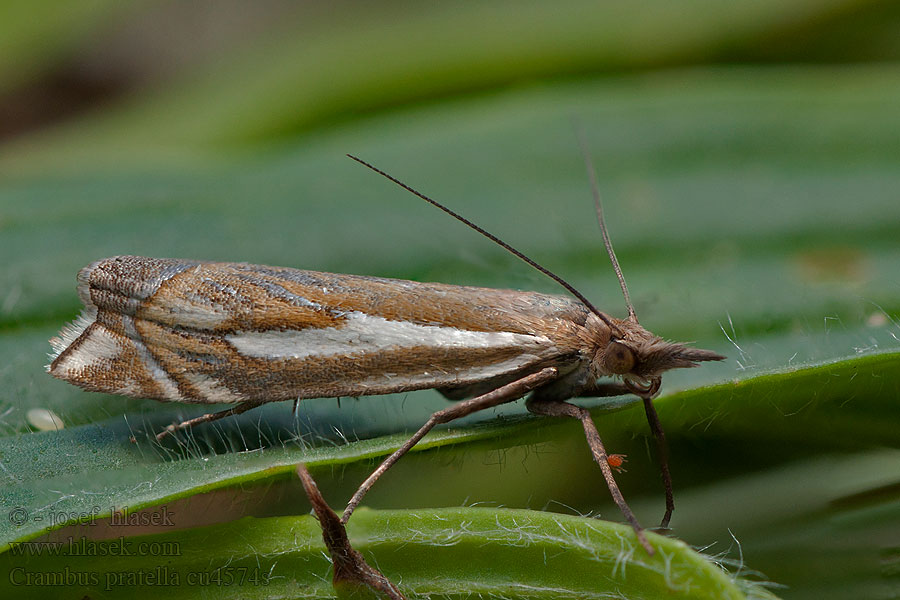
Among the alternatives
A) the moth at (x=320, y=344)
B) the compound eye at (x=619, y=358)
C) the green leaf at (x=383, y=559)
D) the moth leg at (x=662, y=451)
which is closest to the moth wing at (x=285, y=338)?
the moth at (x=320, y=344)

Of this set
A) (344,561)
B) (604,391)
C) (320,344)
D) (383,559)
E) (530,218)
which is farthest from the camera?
(530,218)

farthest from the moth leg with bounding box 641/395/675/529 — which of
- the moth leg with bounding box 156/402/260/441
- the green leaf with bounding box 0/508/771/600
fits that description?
the moth leg with bounding box 156/402/260/441

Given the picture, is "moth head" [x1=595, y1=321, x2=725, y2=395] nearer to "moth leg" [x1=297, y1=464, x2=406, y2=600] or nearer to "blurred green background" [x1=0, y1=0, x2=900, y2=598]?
"blurred green background" [x1=0, y1=0, x2=900, y2=598]

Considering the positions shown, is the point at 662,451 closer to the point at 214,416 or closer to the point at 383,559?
the point at 383,559

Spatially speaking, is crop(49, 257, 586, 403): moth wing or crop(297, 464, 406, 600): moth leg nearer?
crop(297, 464, 406, 600): moth leg

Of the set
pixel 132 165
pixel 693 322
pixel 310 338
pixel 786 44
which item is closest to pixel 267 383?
pixel 310 338

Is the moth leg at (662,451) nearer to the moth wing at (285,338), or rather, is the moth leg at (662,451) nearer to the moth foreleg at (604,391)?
the moth foreleg at (604,391)

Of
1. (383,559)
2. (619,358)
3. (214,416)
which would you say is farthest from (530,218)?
(383,559)
